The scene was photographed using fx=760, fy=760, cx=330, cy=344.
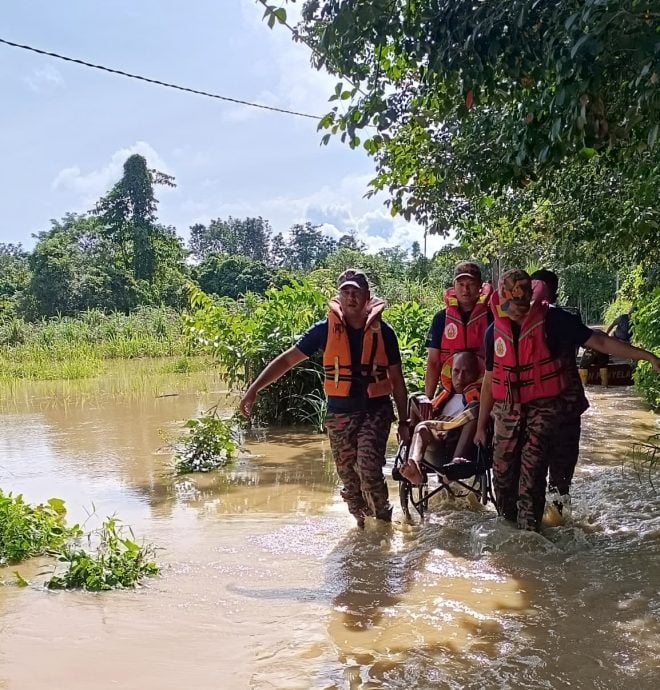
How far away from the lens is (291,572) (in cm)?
464

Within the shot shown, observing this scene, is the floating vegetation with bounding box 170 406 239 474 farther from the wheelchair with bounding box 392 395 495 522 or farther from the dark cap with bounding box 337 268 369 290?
the dark cap with bounding box 337 268 369 290

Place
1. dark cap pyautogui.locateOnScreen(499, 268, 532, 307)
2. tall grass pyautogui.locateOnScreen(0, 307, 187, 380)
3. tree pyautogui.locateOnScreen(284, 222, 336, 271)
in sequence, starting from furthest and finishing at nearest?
tree pyautogui.locateOnScreen(284, 222, 336, 271), tall grass pyautogui.locateOnScreen(0, 307, 187, 380), dark cap pyautogui.locateOnScreen(499, 268, 532, 307)

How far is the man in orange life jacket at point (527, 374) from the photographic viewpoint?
189 inches

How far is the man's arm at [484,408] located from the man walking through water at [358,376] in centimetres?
54

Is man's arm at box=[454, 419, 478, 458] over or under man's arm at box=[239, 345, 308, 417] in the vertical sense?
under

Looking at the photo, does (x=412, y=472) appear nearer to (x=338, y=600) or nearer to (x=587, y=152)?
(x=338, y=600)

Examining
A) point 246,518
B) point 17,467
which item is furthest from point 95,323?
point 246,518

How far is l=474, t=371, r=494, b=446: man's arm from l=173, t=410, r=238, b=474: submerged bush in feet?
11.6

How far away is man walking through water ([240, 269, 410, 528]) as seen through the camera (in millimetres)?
5039

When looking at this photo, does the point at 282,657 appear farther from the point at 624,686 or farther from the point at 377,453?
the point at 377,453

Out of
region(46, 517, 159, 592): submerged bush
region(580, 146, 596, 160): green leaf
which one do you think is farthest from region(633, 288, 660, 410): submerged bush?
region(46, 517, 159, 592): submerged bush

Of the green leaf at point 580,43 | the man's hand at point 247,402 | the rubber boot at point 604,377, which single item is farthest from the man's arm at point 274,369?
the rubber boot at point 604,377

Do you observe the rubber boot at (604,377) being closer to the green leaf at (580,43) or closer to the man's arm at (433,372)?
the man's arm at (433,372)

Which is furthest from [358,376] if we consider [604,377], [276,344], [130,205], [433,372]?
[130,205]
